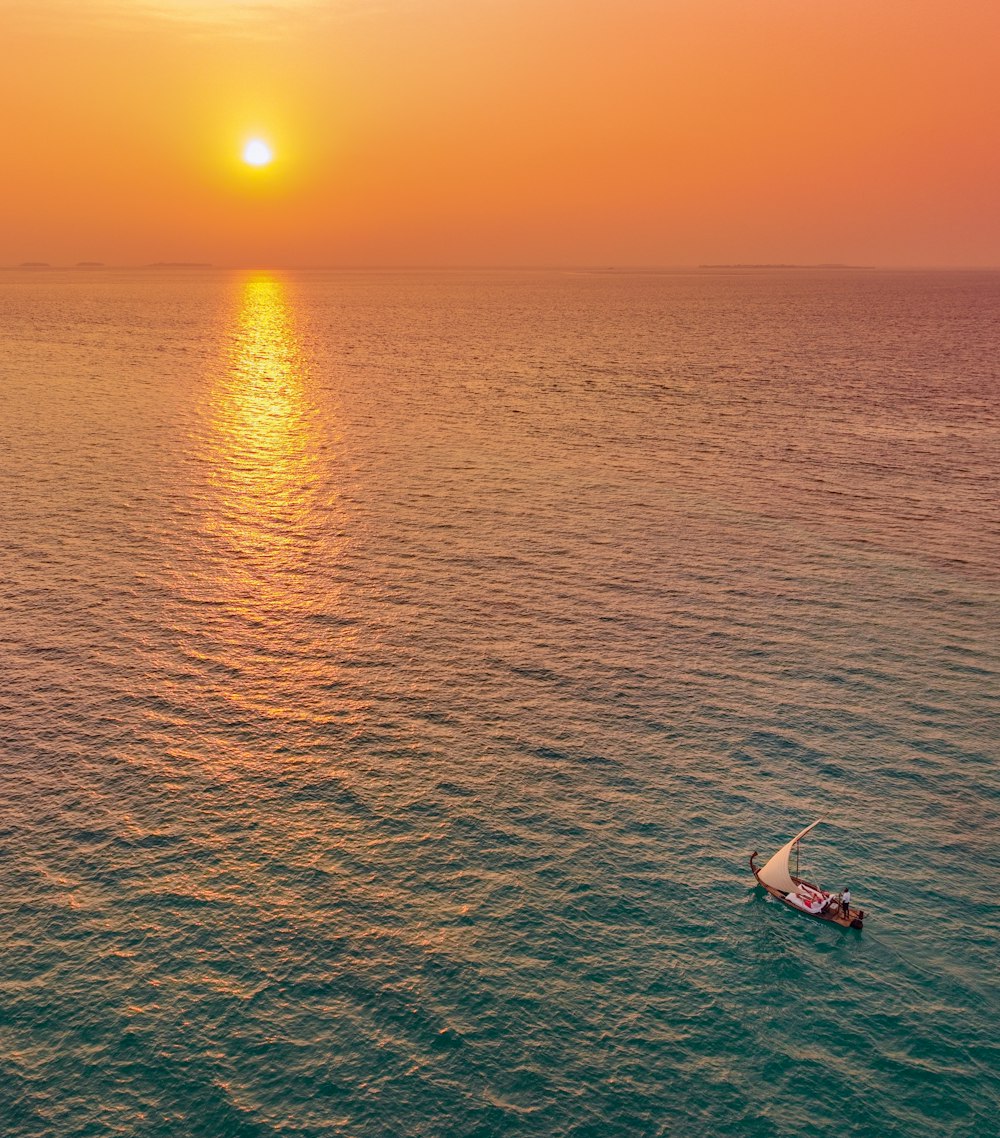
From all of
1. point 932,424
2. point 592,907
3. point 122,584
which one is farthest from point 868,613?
point 932,424

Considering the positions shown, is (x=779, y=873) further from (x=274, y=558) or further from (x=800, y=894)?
A: (x=274, y=558)

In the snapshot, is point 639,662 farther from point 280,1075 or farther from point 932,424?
point 932,424

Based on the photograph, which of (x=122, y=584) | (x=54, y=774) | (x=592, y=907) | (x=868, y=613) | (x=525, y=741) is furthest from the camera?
(x=122, y=584)

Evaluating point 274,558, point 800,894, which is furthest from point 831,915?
point 274,558

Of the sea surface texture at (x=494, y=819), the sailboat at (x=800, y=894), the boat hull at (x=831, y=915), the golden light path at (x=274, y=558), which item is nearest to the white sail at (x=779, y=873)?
the sailboat at (x=800, y=894)

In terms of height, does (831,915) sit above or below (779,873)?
below

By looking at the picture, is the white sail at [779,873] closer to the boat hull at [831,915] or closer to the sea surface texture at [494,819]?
the boat hull at [831,915]

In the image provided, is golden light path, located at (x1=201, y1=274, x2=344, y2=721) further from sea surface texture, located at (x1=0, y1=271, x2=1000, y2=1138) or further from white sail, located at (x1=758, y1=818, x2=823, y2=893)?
white sail, located at (x1=758, y1=818, x2=823, y2=893)
